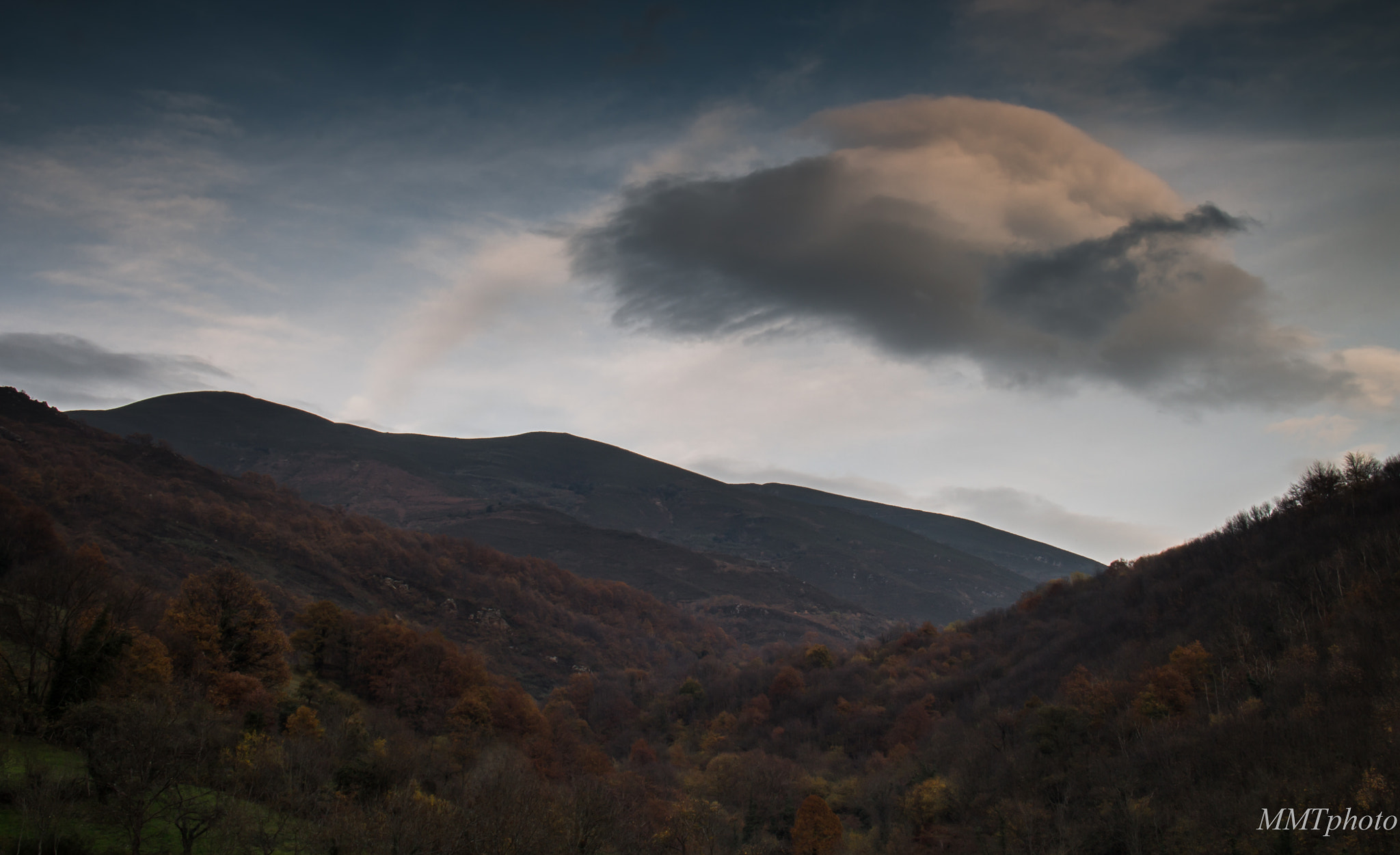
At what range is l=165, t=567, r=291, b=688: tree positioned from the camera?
202 ft

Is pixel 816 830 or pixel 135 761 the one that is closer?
pixel 135 761

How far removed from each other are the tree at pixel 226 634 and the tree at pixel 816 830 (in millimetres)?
48281

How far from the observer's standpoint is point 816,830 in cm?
7025

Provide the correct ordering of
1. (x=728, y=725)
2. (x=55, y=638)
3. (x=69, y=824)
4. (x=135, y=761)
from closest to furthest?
(x=69, y=824) < (x=135, y=761) < (x=55, y=638) < (x=728, y=725)

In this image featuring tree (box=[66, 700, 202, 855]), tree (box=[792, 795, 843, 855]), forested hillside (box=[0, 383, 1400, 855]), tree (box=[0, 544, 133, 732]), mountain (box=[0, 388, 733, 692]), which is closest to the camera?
tree (box=[66, 700, 202, 855])

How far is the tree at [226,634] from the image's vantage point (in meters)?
61.6

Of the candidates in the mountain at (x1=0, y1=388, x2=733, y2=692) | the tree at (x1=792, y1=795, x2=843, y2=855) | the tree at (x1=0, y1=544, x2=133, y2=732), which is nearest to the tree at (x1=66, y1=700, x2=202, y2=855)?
the tree at (x1=0, y1=544, x2=133, y2=732)

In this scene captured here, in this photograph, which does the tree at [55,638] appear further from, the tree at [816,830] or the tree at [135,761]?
the tree at [816,830]

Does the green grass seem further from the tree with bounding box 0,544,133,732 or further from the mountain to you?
the mountain

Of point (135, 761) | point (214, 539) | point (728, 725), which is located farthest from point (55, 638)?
point (214, 539)

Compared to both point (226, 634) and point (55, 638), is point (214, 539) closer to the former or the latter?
point (226, 634)

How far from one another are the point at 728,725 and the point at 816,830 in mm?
58077

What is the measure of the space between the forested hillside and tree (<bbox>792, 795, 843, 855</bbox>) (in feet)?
1.27

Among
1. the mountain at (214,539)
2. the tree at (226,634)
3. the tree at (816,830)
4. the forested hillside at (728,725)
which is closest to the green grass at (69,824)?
the forested hillside at (728,725)
